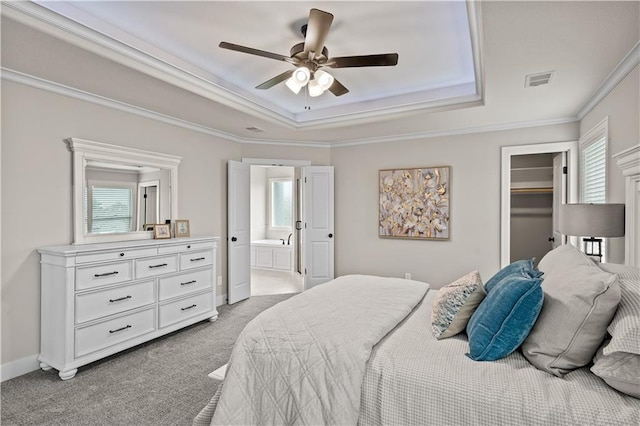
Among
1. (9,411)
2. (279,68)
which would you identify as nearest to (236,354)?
(9,411)

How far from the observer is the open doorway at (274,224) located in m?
7.18

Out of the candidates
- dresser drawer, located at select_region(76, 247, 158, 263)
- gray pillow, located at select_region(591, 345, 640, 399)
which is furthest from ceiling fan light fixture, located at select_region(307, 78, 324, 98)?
gray pillow, located at select_region(591, 345, 640, 399)

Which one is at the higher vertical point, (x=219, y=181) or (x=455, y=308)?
(x=219, y=181)

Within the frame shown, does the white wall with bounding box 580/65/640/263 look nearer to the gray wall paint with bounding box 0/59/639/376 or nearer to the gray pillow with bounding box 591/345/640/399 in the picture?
the gray wall paint with bounding box 0/59/639/376

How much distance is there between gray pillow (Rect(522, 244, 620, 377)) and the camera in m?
1.36

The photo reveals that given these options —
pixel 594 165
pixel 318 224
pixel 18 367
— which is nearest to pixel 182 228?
pixel 18 367

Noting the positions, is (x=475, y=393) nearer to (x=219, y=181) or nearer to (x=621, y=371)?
(x=621, y=371)

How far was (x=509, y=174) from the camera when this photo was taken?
173 inches

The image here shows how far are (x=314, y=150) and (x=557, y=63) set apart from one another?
3582 millimetres

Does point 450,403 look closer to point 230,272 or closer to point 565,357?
point 565,357

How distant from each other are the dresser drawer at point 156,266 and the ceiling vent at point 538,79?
148 inches

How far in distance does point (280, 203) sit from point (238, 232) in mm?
3141

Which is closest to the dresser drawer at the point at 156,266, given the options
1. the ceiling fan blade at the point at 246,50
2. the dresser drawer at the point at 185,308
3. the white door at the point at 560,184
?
the dresser drawer at the point at 185,308

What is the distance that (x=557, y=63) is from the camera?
2537 mm
